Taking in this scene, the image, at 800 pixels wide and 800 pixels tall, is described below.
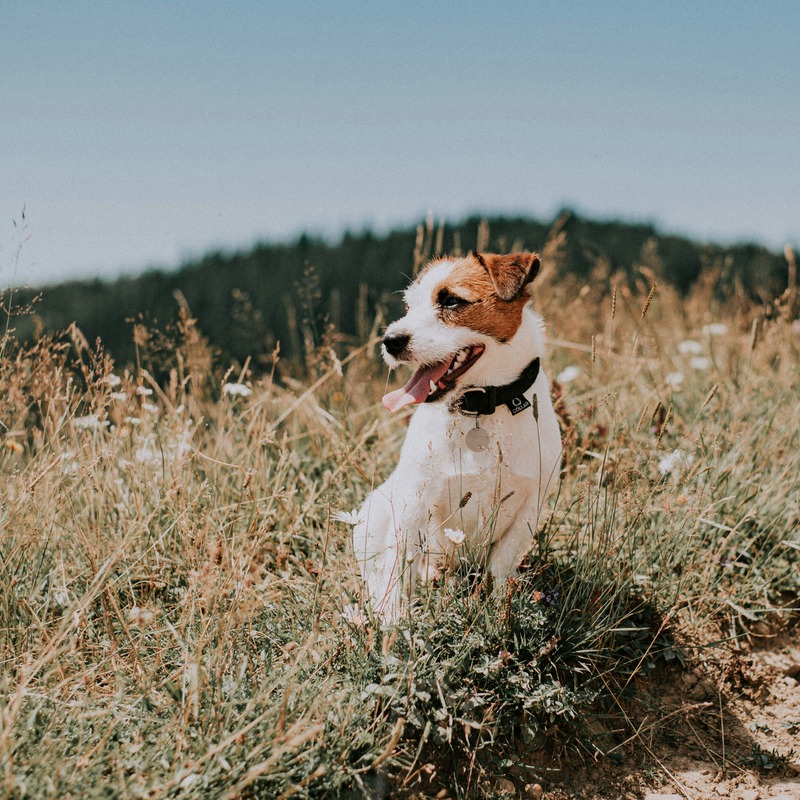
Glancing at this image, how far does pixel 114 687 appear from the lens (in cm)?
228

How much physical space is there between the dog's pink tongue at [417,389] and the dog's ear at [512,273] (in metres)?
0.32

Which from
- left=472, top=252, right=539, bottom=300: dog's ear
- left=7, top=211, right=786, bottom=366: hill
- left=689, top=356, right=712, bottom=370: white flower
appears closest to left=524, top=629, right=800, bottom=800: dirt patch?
left=472, top=252, right=539, bottom=300: dog's ear

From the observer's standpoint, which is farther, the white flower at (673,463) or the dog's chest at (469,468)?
the white flower at (673,463)

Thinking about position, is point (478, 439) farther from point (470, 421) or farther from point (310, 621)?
point (310, 621)

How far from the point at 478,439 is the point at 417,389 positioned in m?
0.29

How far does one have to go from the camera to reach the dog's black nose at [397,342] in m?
2.50

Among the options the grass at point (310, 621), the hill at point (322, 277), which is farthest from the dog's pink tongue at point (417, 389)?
the hill at point (322, 277)

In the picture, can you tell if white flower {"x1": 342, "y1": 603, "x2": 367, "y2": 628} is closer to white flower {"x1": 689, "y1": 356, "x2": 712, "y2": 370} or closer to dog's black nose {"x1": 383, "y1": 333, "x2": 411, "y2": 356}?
dog's black nose {"x1": 383, "y1": 333, "x2": 411, "y2": 356}

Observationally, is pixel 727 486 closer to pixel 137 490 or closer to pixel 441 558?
pixel 441 558

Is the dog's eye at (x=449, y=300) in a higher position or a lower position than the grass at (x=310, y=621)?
higher

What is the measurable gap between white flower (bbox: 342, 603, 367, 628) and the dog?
0.25 feet

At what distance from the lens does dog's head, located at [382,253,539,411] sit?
2.51m

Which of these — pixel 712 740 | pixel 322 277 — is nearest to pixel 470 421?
pixel 712 740

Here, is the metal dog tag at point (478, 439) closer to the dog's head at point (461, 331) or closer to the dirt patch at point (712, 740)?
the dog's head at point (461, 331)
